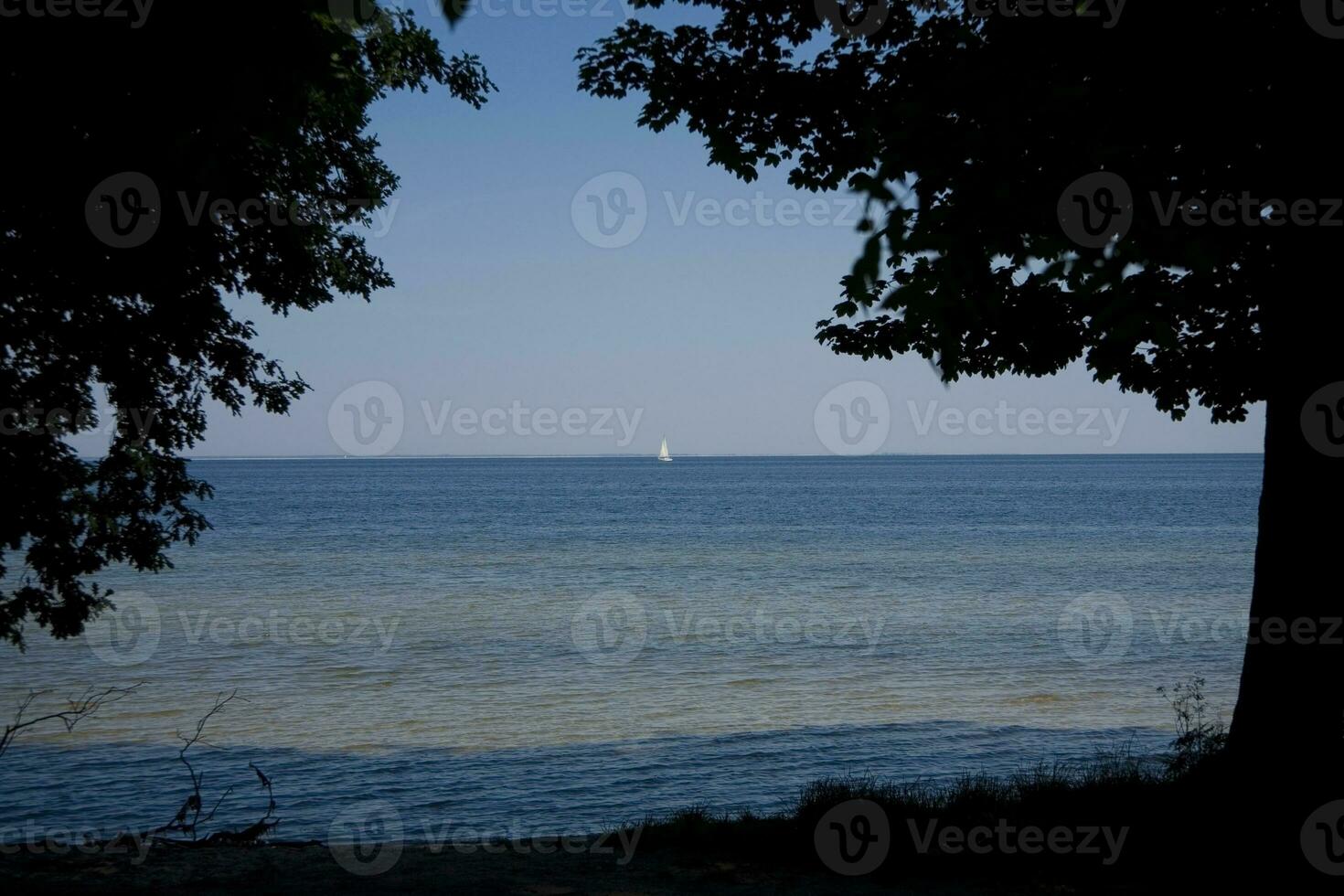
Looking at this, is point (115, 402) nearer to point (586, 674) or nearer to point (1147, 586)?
point (586, 674)

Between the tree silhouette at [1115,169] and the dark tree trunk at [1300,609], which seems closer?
the tree silhouette at [1115,169]

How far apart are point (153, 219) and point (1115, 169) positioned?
759 cm

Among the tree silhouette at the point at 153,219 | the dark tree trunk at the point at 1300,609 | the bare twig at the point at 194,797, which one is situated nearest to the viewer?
the tree silhouette at the point at 153,219

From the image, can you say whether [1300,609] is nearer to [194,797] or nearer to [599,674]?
[194,797]

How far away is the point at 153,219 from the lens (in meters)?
8.45

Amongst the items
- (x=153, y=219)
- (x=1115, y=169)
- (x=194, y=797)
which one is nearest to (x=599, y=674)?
(x=194, y=797)

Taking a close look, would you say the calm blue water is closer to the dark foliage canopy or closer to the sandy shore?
the sandy shore

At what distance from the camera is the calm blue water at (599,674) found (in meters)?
15.6

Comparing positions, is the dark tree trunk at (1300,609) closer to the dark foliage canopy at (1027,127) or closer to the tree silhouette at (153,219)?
the dark foliage canopy at (1027,127)

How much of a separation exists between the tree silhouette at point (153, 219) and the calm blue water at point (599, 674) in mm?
5996

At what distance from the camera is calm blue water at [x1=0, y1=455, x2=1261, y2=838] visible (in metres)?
15.6

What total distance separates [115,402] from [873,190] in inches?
325

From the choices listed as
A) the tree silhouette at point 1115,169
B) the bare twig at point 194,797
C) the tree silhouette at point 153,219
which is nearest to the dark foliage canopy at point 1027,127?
the tree silhouette at point 1115,169

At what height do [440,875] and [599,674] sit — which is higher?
[440,875]
